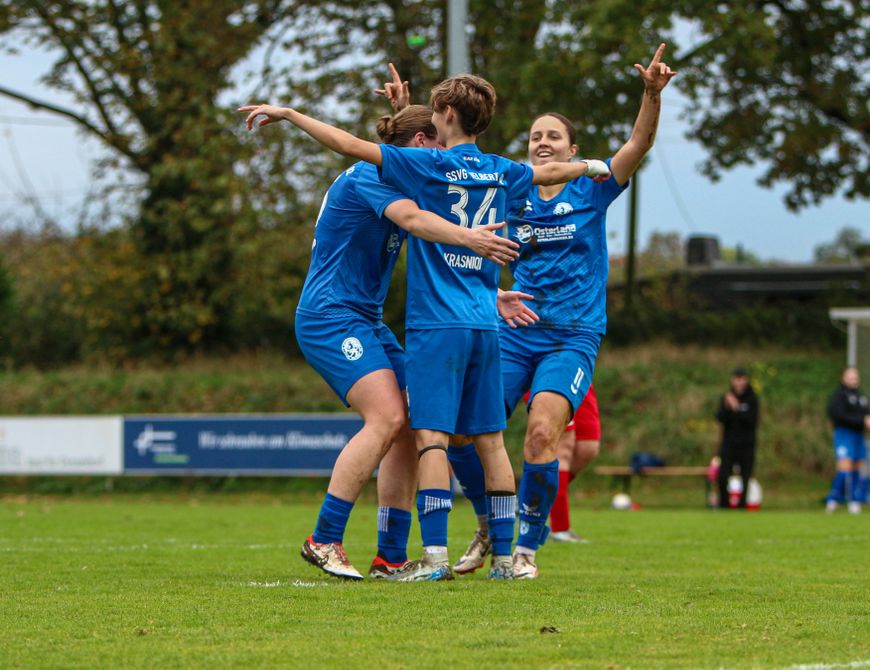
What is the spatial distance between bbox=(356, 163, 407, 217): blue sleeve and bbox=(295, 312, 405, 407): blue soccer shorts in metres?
0.58

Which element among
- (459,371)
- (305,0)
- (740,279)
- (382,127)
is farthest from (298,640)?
(740,279)

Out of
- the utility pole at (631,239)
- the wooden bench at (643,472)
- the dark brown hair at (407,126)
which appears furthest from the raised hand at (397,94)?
the utility pole at (631,239)

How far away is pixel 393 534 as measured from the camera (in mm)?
6484

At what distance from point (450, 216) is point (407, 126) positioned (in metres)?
0.65

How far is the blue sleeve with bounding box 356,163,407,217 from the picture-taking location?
19.9 feet

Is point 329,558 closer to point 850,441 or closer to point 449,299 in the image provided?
point 449,299

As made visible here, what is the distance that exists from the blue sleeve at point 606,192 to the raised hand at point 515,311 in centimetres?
87

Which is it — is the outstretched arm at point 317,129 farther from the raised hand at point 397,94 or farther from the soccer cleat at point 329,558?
the soccer cleat at point 329,558

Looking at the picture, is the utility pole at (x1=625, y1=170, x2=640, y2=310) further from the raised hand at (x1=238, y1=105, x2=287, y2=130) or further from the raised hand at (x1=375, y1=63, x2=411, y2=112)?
the raised hand at (x1=238, y1=105, x2=287, y2=130)

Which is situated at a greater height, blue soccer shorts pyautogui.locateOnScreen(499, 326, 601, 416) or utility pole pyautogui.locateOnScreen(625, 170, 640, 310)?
utility pole pyautogui.locateOnScreen(625, 170, 640, 310)

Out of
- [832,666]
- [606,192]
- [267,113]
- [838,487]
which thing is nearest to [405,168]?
[267,113]

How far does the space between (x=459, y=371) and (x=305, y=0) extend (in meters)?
21.7

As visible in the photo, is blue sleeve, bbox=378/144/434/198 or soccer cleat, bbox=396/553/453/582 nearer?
blue sleeve, bbox=378/144/434/198

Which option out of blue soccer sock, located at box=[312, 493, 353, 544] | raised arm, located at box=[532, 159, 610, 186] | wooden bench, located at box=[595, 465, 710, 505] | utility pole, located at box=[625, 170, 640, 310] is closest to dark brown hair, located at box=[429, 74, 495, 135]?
raised arm, located at box=[532, 159, 610, 186]
